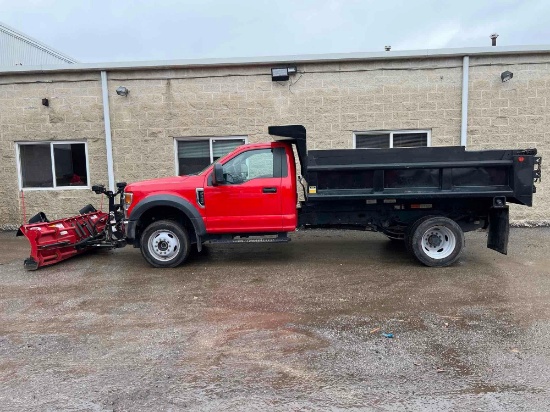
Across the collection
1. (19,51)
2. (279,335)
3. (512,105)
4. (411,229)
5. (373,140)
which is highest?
(19,51)

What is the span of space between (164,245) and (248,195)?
165cm

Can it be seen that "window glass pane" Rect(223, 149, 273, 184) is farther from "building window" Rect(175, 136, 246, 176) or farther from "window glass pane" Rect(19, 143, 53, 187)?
"window glass pane" Rect(19, 143, 53, 187)

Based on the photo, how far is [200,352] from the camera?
3.99 metres

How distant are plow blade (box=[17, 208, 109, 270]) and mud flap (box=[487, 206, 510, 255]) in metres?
6.80

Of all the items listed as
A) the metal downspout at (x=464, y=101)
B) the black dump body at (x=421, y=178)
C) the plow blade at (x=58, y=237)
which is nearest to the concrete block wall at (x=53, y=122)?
the plow blade at (x=58, y=237)

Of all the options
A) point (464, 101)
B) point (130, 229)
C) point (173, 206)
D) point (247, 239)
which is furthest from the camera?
point (464, 101)

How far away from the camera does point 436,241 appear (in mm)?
7008

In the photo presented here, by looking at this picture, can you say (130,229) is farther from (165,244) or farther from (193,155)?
(193,155)

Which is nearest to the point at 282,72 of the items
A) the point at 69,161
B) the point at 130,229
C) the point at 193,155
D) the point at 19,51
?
the point at 193,155

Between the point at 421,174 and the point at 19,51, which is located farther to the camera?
the point at 19,51

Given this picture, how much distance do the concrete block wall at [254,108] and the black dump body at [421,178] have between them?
3761mm

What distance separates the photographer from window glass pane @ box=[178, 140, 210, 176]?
1077cm

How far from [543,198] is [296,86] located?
21.5ft

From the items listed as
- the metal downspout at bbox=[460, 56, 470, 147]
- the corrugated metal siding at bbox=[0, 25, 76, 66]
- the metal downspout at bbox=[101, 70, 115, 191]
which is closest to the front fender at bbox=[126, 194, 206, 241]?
the metal downspout at bbox=[101, 70, 115, 191]
